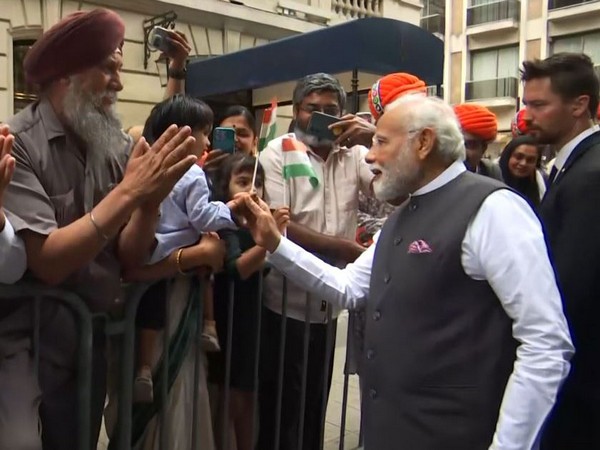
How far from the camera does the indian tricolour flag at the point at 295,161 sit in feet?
9.99

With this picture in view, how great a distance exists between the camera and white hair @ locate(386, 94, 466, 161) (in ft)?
6.84

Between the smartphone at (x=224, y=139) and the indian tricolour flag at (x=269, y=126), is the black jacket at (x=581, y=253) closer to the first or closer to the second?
the indian tricolour flag at (x=269, y=126)

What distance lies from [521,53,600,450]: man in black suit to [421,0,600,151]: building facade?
2368 centimetres

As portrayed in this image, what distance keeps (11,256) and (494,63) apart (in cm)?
3173

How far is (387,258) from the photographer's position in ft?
7.06

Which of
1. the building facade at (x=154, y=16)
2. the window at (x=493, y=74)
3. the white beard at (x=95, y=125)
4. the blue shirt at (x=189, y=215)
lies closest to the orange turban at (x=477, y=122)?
the blue shirt at (x=189, y=215)

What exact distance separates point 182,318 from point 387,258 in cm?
103

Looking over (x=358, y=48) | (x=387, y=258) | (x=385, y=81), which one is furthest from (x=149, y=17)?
(x=387, y=258)

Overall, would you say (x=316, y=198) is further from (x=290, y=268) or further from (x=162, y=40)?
(x=162, y=40)

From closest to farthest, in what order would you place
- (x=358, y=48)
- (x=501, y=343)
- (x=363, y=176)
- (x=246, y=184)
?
(x=501, y=343) → (x=246, y=184) → (x=363, y=176) → (x=358, y=48)

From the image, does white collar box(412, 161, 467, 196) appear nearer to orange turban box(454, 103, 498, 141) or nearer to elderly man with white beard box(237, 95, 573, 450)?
elderly man with white beard box(237, 95, 573, 450)

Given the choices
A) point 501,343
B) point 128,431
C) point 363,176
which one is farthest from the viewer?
point 363,176

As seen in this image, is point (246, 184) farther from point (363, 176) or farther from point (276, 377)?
point (276, 377)

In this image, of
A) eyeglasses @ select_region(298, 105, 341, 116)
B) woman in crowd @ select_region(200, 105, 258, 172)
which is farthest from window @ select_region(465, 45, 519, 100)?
eyeglasses @ select_region(298, 105, 341, 116)
